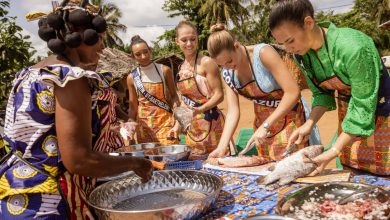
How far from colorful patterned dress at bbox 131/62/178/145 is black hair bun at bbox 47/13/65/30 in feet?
7.26

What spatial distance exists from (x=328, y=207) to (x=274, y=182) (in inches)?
17.3

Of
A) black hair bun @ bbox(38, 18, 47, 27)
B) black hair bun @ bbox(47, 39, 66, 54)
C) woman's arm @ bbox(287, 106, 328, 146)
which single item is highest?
black hair bun @ bbox(38, 18, 47, 27)

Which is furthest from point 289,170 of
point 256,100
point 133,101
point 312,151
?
point 133,101

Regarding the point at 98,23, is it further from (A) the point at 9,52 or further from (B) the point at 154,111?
(A) the point at 9,52

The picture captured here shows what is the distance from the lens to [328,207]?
1.42 m

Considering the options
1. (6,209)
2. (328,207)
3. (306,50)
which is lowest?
(328,207)

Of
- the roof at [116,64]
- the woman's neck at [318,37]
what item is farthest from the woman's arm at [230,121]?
the roof at [116,64]

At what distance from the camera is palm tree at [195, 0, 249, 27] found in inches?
1013

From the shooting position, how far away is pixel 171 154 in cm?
221

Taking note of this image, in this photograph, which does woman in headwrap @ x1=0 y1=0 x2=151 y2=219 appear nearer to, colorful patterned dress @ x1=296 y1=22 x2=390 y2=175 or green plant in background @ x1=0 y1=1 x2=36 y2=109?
colorful patterned dress @ x1=296 y1=22 x2=390 y2=175

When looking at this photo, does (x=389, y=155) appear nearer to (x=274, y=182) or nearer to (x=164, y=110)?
(x=274, y=182)

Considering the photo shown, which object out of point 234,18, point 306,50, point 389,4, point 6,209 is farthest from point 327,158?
point 389,4

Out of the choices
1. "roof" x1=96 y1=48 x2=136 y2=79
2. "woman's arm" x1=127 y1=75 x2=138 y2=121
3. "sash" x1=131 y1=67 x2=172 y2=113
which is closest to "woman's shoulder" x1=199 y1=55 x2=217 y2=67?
"sash" x1=131 y1=67 x2=172 y2=113

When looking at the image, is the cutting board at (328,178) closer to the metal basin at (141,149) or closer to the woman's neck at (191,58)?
the metal basin at (141,149)
